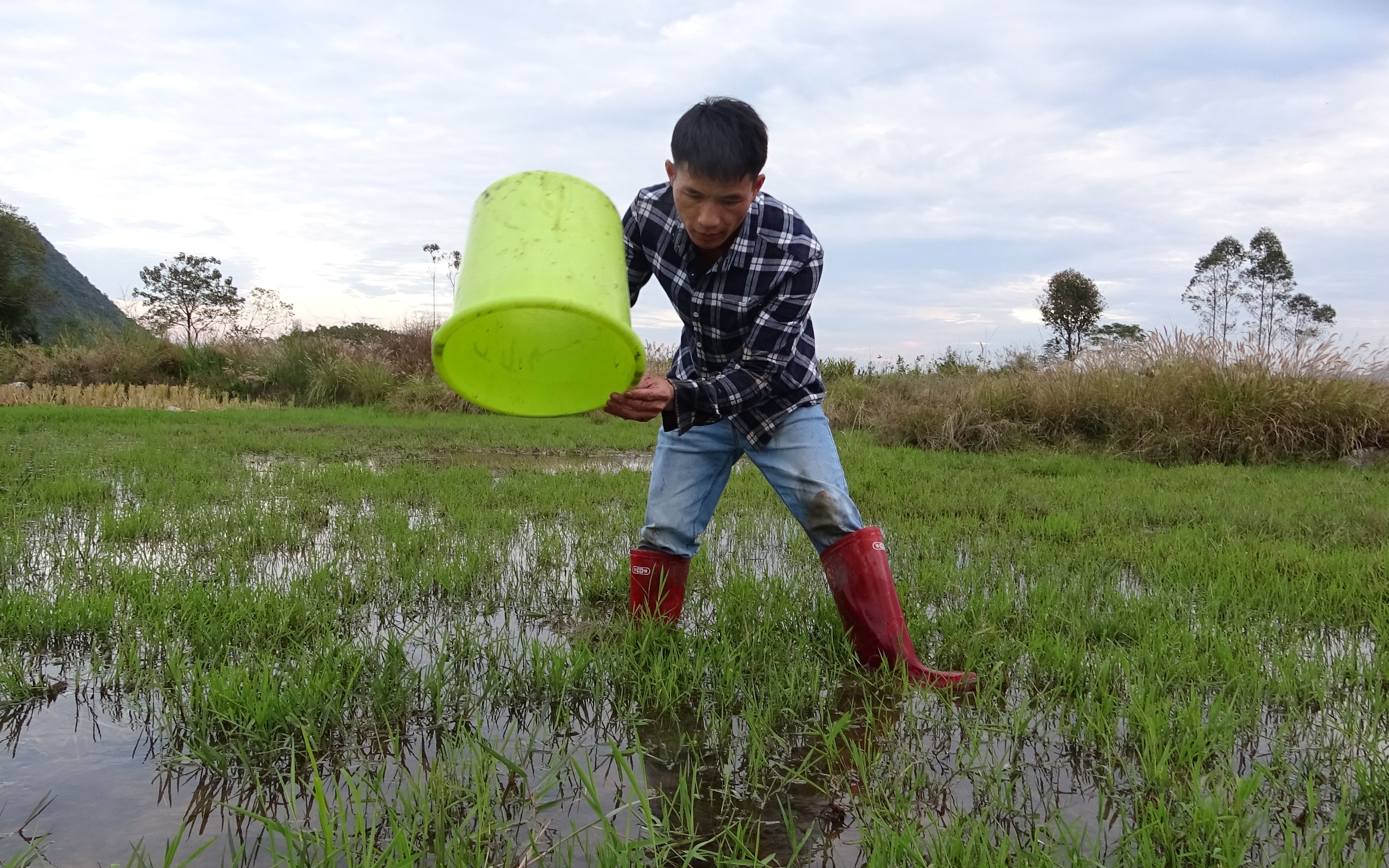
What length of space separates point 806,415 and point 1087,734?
3.71ft

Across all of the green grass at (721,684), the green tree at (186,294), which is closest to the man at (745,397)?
the green grass at (721,684)

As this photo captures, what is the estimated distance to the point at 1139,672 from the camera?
2.31 meters

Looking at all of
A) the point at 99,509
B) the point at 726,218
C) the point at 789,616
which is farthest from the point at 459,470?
the point at 726,218

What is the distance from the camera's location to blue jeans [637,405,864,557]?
2.59 meters

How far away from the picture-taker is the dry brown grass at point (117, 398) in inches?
513

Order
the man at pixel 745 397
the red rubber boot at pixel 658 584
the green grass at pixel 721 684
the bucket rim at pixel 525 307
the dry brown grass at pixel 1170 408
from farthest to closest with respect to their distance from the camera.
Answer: the dry brown grass at pixel 1170 408
the red rubber boot at pixel 658 584
the man at pixel 745 397
the bucket rim at pixel 525 307
the green grass at pixel 721 684

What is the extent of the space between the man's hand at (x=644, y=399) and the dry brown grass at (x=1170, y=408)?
6.56 meters

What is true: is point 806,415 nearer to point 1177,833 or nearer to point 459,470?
point 1177,833

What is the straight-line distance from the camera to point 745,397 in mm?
2453

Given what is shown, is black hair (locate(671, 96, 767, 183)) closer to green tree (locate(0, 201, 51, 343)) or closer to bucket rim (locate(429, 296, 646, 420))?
bucket rim (locate(429, 296, 646, 420))

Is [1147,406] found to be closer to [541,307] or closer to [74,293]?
[541,307]

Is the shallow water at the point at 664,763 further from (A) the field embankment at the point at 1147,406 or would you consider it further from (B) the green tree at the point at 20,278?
(B) the green tree at the point at 20,278

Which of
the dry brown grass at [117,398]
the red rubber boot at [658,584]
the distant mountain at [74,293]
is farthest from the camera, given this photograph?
the distant mountain at [74,293]

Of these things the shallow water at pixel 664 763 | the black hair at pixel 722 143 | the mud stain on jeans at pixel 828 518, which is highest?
the black hair at pixel 722 143
